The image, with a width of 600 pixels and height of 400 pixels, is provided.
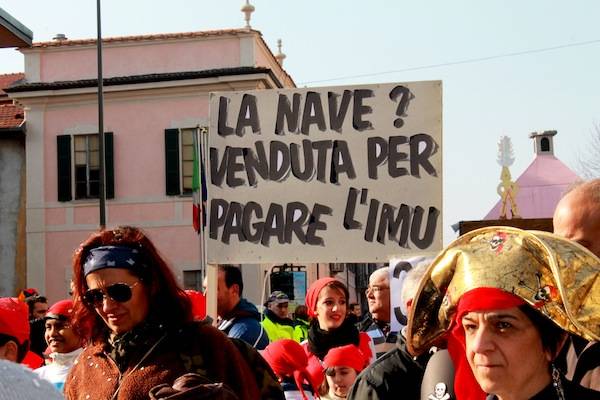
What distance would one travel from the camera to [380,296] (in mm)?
5363

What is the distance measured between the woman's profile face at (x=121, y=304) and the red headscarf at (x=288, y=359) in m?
1.78

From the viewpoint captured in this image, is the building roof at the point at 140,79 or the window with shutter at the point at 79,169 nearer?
the building roof at the point at 140,79

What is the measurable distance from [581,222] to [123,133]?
22357 mm

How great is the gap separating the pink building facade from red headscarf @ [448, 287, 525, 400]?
71.8ft

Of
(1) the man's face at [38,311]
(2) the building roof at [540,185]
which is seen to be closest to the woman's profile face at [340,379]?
(1) the man's face at [38,311]

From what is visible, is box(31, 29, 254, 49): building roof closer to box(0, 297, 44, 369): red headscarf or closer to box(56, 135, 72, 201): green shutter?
box(56, 135, 72, 201): green shutter

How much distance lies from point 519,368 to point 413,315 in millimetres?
385

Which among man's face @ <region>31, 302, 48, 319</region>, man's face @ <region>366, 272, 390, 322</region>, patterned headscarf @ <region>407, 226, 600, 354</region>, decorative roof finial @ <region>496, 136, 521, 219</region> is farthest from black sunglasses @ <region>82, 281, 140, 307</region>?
decorative roof finial @ <region>496, 136, 521, 219</region>

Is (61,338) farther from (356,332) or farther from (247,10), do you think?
(247,10)

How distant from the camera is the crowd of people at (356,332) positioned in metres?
2.35

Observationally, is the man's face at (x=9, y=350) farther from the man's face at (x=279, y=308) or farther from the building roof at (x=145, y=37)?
the building roof at (x=145, y=37)

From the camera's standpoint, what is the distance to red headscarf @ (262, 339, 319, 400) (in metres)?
5.25

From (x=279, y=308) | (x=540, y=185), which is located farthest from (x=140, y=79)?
(x=279, y=308)

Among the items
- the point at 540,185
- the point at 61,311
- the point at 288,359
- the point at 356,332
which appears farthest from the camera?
the point at 540,185
